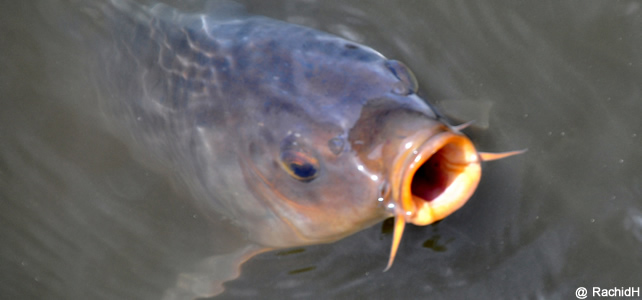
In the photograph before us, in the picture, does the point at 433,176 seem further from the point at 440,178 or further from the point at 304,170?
the point at 304,170

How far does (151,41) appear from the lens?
306cm

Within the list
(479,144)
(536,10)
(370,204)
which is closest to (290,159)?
(370,204)

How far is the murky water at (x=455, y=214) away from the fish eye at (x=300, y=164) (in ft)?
2.60

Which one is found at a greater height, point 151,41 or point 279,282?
point 151,41

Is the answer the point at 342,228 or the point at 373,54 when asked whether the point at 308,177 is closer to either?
the point at 342,228

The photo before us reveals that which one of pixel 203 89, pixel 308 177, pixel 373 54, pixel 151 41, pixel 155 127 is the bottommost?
pixel 308 177

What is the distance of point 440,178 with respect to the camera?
227 cm

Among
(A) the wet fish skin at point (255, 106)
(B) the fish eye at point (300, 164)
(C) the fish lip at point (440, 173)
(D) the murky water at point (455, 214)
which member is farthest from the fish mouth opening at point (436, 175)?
(D) the murky water at point (455, 214)

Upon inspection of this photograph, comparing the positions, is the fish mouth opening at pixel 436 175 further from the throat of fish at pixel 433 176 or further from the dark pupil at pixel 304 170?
the dark pupil at pixel 304 170

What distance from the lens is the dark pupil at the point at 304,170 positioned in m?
2.40

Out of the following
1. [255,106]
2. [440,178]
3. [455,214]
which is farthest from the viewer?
[455,214]

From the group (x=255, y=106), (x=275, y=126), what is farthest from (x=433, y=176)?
(x=255, y=106)

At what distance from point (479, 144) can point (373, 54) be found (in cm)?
104

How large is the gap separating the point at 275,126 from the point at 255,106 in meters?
0.15
